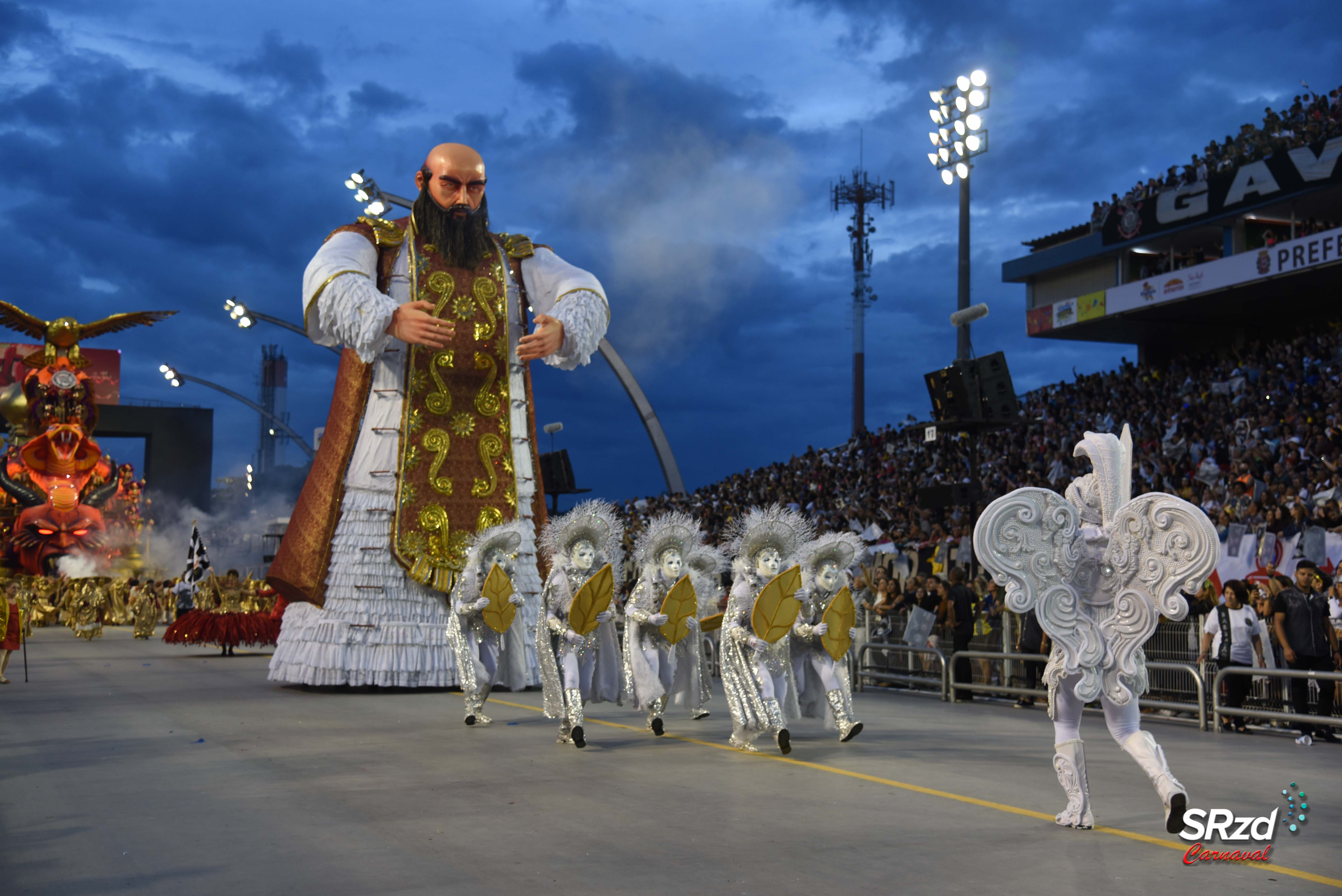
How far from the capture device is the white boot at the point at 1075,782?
6281 millimetres

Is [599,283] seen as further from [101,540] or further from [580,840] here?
[101,540]

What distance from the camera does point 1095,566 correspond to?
249 inches

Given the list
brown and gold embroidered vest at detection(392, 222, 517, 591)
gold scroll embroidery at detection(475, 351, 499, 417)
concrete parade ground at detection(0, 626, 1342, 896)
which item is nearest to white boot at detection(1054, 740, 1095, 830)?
concrete parade ground at detection(0, 626, 1342, 896)

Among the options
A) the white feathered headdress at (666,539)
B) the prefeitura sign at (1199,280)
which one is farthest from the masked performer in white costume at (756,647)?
the prefeitura sign at (1199,280)

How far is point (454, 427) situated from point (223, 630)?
8212mm

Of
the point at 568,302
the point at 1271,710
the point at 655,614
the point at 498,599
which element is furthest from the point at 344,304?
the point at 1271,710

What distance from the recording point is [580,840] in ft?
19.8

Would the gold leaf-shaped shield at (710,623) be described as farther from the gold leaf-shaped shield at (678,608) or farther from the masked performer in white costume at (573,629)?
the masked performer in white costume at (573,629)

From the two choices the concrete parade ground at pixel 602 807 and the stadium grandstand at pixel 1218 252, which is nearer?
the concrete parade ground at pixel 602 807

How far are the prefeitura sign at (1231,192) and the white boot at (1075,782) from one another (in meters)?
22.1

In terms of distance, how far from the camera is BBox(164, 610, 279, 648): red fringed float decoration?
19594mm

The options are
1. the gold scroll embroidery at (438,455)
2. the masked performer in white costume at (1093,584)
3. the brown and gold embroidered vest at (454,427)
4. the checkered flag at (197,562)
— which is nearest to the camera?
the masked performer in white costume at (1093,584)

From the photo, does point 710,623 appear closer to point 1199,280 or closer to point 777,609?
point 777,609

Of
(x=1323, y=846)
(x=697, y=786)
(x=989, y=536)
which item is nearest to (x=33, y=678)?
(x=697, y=786)
